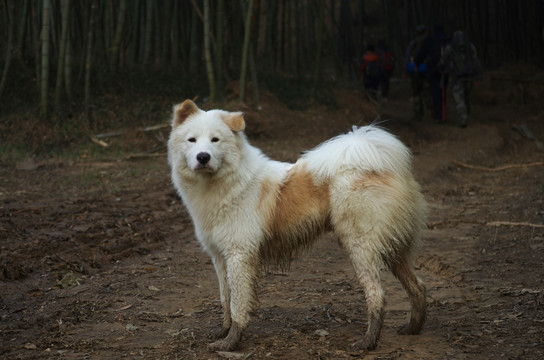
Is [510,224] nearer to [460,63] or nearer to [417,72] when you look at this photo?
[460,63]

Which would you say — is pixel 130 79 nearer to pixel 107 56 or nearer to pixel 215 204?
pixel 107 56

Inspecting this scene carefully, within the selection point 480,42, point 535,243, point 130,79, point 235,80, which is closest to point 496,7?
point 480,42

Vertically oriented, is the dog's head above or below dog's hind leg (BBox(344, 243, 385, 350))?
above

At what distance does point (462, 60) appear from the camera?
12.5 meters

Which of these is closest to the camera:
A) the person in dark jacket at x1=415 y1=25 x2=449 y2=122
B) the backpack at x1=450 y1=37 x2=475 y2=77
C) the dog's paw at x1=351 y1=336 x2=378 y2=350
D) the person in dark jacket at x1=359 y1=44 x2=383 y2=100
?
the dog's paw at x1=351 y1=336 x2=378 y2=350

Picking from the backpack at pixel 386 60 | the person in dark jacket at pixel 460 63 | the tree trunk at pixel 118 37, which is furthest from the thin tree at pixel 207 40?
the backpack at pixel 386 60

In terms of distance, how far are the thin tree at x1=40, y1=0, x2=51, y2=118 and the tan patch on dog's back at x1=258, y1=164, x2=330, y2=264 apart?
822 cm

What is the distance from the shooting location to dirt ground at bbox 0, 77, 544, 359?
12.1 feet

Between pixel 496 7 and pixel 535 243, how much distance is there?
15962 mm

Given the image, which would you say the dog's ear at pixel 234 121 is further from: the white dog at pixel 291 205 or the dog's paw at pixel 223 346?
the dog's paw at pixel 223 346

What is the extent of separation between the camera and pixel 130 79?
13336 mm

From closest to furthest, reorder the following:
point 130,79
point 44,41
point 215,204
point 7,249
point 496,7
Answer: point 215,204 → point 7,249 → point 44,41 → point 130,79 → point 496,7

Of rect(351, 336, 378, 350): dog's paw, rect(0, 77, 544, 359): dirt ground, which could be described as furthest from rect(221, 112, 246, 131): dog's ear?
rect(351, 336, 378, 350): dog's paw

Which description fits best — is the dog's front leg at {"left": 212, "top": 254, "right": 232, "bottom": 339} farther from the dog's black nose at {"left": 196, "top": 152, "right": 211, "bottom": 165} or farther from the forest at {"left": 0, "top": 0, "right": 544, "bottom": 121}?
the forest at {"left": 0, "top": 0, "right": 544, "bottom": 121}
